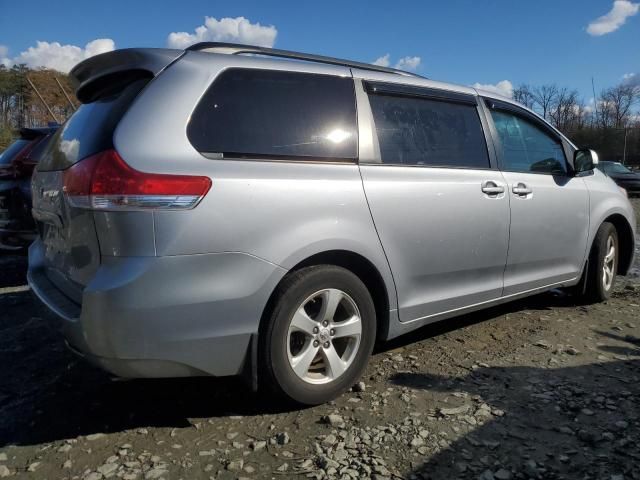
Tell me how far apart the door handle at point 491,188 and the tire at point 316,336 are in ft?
4.03

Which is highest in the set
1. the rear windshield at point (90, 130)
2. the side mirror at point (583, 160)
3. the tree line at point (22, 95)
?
the tree line at point (22, 95)

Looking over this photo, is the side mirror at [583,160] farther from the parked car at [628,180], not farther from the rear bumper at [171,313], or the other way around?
the parked car at [628,180]

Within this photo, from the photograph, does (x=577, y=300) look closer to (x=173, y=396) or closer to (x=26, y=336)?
(x=173, y=396)

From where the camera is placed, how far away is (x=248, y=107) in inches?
103

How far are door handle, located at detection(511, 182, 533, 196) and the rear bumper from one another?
2.08 meters

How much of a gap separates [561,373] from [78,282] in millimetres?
2802

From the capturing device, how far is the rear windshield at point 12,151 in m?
5.84

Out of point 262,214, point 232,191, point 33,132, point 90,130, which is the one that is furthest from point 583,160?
point 33,132

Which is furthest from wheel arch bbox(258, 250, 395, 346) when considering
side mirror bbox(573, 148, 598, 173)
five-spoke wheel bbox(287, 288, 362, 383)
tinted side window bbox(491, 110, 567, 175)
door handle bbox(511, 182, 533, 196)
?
side mirror bbox(573, 148, 598, 173)

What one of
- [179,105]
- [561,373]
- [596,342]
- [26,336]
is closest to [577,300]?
[596,342]

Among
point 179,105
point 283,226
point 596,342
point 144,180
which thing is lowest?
point 596,342

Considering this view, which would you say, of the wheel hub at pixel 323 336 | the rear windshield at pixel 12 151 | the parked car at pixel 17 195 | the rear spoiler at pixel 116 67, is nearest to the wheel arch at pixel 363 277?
the wheel hub at pixel 323 336

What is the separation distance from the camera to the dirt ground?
7.67 feet

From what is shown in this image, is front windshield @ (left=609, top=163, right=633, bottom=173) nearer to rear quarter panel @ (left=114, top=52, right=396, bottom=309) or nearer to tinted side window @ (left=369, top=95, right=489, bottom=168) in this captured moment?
tinted side window @ (left=369, top=95, right=489, bottom=168)
